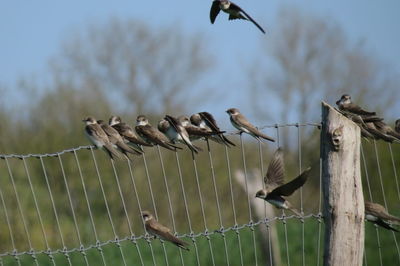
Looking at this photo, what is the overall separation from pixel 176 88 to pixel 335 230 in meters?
39.8

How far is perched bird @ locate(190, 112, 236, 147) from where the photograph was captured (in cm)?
962

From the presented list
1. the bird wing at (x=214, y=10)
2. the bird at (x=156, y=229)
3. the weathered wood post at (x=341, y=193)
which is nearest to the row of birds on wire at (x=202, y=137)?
the bird at (x=156, y=229)

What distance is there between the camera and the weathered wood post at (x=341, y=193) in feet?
23.2

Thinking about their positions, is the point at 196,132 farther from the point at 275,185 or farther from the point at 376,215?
the point at 376,215

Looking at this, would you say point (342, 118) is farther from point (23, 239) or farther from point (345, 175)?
point (23, 239)

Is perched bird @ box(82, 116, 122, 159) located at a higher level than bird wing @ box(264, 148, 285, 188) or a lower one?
higher

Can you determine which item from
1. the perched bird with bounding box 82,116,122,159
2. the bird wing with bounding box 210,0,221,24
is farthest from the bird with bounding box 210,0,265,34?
the perched bird with bounding box 82,116,122,159

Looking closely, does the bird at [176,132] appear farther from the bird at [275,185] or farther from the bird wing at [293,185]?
the bird wing at [293,185]

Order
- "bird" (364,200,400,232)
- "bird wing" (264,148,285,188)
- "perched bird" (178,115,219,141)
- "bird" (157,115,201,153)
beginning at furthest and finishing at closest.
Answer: "bird" (157,115,201,153) → "perched bird" (178,115,219,141) → "bird wing" (264,148,285,188) → "bird" (364,200,400,232)

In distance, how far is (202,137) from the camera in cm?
1012

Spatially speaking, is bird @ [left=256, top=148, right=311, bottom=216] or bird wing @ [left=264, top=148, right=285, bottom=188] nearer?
bird @ [left=256, top=148, right=311, bottom=216]

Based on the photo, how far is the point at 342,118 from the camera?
283 inches

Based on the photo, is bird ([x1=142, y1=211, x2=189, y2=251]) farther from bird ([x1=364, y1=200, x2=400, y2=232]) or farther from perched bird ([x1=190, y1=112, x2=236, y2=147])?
bird ([x1=364, y1=200, x2=400, y2=232])

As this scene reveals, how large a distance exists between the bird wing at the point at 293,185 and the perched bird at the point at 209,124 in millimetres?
1523
